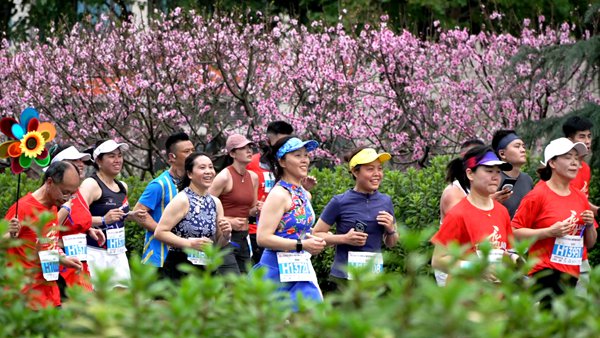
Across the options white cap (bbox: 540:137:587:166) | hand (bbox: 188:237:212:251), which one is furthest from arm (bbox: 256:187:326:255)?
white cap (bbox: 540:137:587:166)

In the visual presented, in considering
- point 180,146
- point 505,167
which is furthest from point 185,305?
point 180,146

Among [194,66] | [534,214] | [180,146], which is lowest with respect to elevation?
[534,214]

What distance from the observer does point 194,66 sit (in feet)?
52.9

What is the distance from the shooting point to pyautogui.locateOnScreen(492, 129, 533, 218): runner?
953 cm

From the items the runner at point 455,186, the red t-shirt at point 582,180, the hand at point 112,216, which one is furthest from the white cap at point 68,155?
the red t-shirt at point 582,180

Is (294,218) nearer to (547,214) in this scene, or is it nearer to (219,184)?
(547,214)

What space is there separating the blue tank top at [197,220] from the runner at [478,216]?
221 centimetres

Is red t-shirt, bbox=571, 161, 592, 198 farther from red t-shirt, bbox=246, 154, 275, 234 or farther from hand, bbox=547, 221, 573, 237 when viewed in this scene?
red t-shirt, bbox=246, 154, 275, 234

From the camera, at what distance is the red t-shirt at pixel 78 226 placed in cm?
880

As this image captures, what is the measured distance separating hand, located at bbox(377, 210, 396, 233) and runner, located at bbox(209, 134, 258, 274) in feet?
6.61

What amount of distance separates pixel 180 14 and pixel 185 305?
13.2 meters

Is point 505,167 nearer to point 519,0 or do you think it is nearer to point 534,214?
point 534,214

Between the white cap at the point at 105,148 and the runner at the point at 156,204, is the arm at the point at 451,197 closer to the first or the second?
the runner at the point at 156,204

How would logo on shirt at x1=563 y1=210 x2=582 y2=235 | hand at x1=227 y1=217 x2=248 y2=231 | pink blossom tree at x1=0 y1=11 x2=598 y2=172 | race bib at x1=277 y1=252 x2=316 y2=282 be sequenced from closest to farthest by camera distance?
race bib at x1=277 y1=252 x2=316 y2=282
logo on shirt at x1=563 y1=210 x2=582 y2=235
hand at x1=227 y1=217 x2=248 y2=231
pink blossom tree at x1=0 y1=11 x2=598 y2=172
